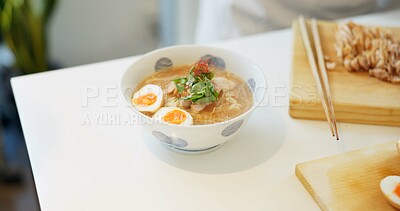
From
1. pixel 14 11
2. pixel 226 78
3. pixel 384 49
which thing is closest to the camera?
pixel 226 78

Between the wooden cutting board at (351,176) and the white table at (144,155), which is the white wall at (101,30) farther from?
the wooden cutting board at (351,176)

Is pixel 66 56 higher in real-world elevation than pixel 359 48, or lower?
lower

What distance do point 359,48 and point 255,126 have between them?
0.34 metres

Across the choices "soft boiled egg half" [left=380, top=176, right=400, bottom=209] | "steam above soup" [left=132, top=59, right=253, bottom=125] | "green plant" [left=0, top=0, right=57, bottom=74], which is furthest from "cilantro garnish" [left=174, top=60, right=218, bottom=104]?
"green plant" [left=0, top=0, right=57, bottom=74]

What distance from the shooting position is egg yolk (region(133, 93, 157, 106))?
856 mm

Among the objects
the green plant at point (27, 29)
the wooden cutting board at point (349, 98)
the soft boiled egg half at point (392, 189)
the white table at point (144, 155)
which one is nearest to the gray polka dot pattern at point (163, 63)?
the white table at point (144, 155)

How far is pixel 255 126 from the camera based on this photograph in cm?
96

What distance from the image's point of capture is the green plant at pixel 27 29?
167 centimetres

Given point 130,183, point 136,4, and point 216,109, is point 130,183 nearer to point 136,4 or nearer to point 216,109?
point 216,109

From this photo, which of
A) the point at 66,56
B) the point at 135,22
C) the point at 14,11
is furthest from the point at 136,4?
the point at 14,11

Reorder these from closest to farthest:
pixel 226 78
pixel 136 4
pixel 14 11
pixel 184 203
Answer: pixel 184 203
pixel 226 78
pixel 14 11
pixel 136 4

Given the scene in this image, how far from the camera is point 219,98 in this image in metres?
0.88

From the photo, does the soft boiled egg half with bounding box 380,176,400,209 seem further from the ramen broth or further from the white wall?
the white wall

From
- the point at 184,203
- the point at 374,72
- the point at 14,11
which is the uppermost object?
the point at 14,11
